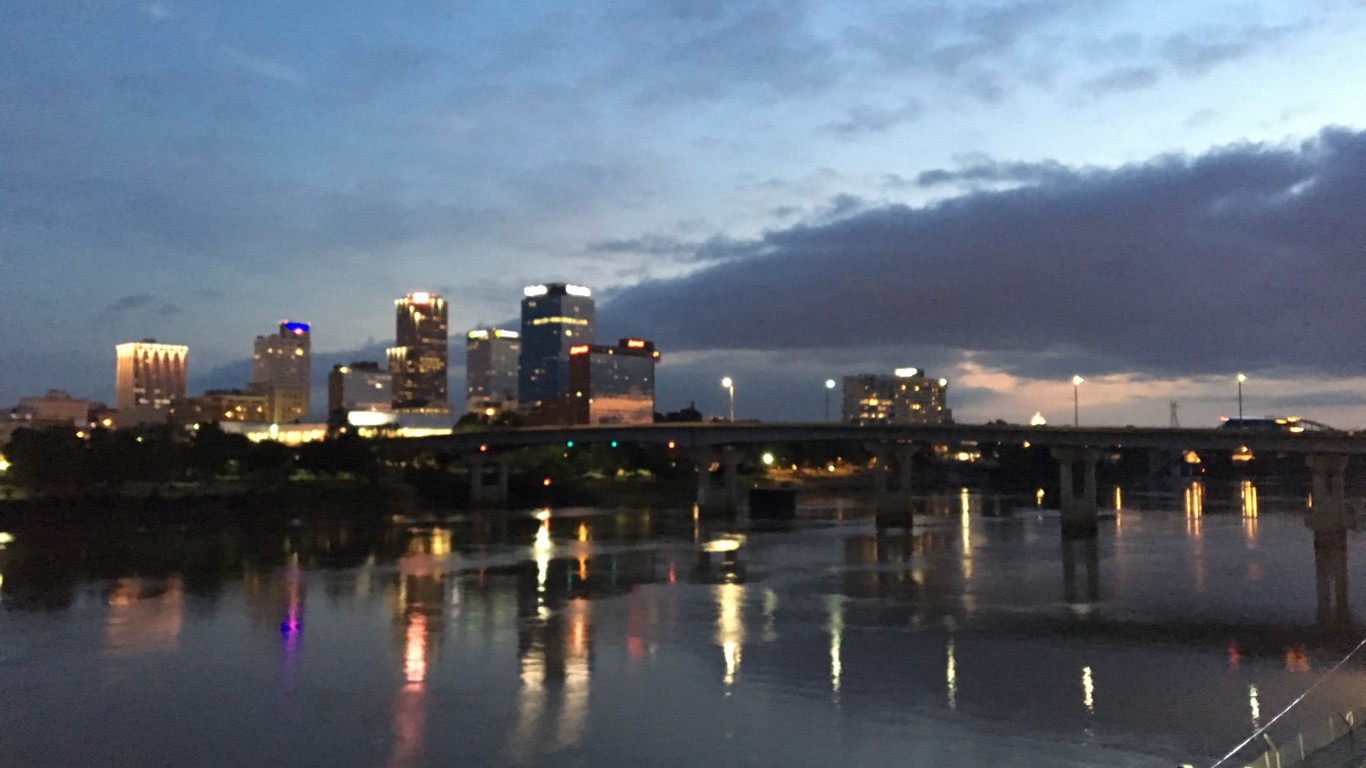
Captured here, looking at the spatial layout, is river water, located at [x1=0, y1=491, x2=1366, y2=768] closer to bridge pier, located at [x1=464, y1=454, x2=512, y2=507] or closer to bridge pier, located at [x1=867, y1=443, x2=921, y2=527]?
bridge pier, located at [x1=867, y1=443, x2=921, y2=527]

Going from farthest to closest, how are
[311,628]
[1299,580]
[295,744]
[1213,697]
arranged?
1. [1299,580]
2. [311,628]
3. [1213,697]
4. [295,744]

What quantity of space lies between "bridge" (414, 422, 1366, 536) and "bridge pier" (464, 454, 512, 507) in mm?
129

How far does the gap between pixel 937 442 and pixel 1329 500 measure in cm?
3911

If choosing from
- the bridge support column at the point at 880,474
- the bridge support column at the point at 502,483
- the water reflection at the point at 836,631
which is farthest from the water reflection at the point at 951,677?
the bridge support column at the point at 502,483

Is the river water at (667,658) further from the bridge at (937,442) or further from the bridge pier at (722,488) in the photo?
the bridge pier at (722,488)

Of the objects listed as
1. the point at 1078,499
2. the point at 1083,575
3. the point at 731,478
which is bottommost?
the point at 1083,575

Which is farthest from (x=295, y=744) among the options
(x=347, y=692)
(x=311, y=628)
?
(x=311, y=628)

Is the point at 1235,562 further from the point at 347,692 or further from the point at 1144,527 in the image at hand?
the point at 347,692

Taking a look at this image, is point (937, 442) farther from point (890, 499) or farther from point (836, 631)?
point (836, 631)

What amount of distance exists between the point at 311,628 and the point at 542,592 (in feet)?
41.2

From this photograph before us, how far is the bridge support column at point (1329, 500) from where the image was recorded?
73.7 metres

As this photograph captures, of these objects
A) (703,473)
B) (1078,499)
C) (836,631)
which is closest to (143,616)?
(836,631)

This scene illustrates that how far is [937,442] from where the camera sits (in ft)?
365

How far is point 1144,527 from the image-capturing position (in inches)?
3782
